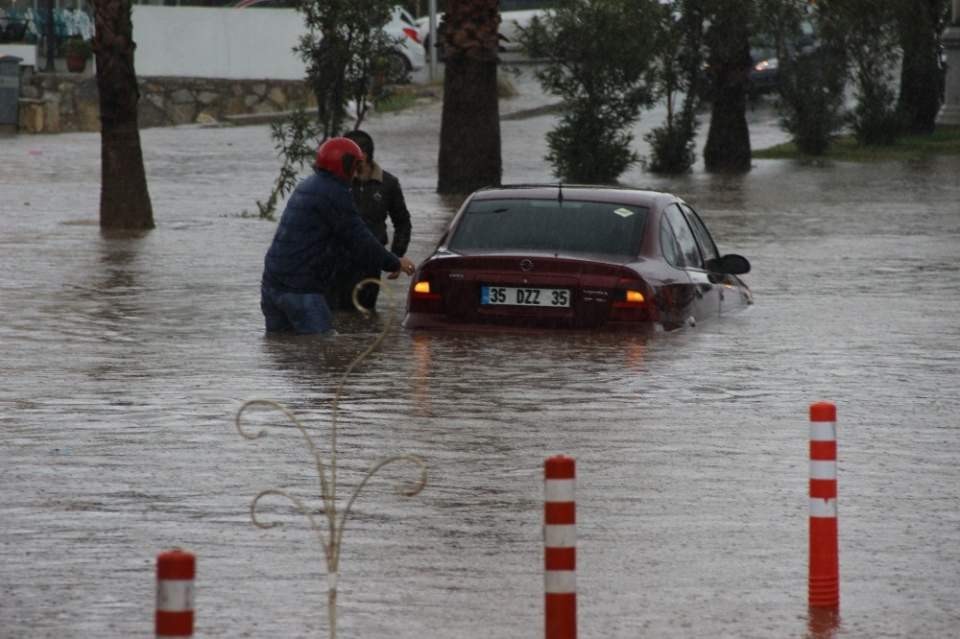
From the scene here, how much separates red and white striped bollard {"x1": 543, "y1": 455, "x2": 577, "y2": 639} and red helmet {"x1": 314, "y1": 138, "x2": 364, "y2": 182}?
9.45m

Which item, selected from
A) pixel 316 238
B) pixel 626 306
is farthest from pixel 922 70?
pixel 626 306

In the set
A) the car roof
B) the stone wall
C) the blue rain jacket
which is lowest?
the stone wall

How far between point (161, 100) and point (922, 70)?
49.5ft

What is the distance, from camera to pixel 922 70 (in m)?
44.2

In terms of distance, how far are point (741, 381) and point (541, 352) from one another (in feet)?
5.35

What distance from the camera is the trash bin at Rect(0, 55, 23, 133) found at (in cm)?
4331

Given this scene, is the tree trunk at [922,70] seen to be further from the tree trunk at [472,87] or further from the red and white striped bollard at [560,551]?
the red and white striped bollard at [560,551]

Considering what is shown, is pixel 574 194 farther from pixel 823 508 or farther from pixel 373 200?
pixel 823 508

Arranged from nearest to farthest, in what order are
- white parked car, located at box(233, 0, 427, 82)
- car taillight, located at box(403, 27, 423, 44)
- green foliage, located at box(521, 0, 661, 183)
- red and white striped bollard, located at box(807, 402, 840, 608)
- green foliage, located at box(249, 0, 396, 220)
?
1. red and white striped bollard, located at box(807, 402, 840, 608)
2. green foliage, located at box(249, 0, 396, 220)
3. green foliage, located at box(521, 0, 661, 183)
4. white parked car, located at box(233, 0, 427, 82)
5. car taillight, located at box(403, 27, 423, 44)

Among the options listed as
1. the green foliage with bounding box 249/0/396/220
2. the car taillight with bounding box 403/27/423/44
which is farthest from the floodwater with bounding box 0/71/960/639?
the car taillight with bounding box 403/27/423/44

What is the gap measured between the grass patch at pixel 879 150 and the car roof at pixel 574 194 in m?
Answer: 24.4

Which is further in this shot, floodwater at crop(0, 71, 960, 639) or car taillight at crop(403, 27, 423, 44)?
car taillight at crop(403, 27, 423, 44)

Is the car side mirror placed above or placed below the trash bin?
above

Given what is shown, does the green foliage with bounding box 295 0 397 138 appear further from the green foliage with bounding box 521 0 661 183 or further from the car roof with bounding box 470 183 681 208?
the car roof with bounding box 470 183 681 208
